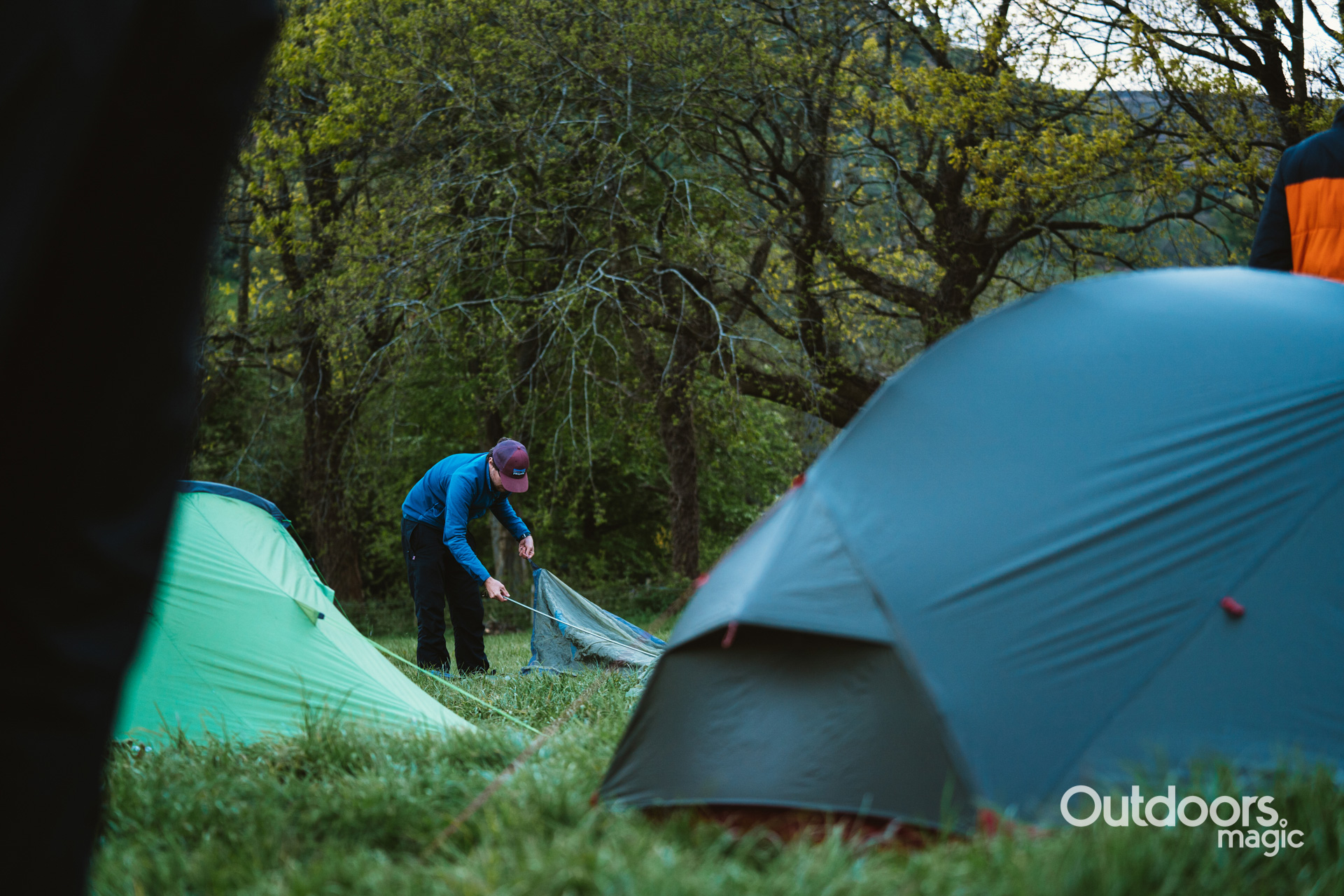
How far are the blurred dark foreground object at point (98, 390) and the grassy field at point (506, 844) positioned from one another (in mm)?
1047

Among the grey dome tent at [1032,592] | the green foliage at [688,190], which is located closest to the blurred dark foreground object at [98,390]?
the grey dome tent at [1032,592]

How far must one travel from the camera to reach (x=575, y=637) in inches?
291

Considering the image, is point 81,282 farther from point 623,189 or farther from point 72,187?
point 623,189

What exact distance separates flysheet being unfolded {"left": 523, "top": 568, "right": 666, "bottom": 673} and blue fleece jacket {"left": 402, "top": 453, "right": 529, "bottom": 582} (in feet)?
1.72

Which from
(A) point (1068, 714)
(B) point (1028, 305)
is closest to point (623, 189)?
(B) point (1028, 305)

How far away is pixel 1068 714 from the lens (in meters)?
2.74

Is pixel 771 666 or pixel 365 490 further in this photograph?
pixel 365 490

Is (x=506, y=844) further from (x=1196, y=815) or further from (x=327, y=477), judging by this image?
(x=327, y=477)

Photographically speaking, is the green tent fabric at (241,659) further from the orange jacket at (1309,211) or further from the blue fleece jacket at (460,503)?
the orange jacket at (1309,211)

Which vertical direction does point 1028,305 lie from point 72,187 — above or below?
below

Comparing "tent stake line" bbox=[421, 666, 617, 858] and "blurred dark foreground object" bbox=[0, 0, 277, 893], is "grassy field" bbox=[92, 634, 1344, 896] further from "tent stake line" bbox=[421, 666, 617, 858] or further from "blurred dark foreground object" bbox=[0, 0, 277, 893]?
"blurred dark foreground object" bbox=[0, 0, 277, 893]

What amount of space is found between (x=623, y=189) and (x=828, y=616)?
10896 mm

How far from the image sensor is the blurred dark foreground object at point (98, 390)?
138cm

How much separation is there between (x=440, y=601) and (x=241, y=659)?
305 cm
